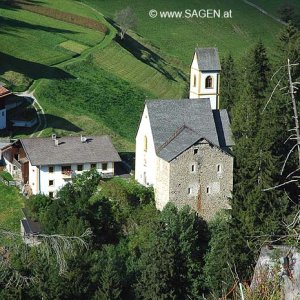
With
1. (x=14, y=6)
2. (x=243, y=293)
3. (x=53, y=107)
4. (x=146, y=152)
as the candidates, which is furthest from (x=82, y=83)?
(x=243, y=293)

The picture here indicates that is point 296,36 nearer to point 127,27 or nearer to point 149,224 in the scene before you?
point 149,224

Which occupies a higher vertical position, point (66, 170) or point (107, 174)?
point (66, 170)

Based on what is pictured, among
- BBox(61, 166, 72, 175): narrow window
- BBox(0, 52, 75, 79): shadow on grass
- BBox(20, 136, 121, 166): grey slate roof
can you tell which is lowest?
BBox(61, 166, 72, 175): narrow window

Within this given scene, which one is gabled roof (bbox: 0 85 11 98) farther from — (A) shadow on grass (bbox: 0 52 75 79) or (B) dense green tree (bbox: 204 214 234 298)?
(B) dense green tree (bbox: 204 214 234 298)

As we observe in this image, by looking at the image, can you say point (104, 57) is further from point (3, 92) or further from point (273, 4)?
point (273, 4)

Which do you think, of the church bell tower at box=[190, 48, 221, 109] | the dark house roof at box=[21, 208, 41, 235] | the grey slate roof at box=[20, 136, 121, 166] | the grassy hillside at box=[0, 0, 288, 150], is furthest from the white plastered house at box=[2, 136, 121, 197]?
the grassy hillside at box=[0, 0, 288, 150]

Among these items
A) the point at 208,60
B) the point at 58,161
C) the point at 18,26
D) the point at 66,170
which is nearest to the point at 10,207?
the point at 58,161

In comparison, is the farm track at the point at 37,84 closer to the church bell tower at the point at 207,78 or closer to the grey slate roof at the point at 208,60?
the church bell tower at the point at 207,78
